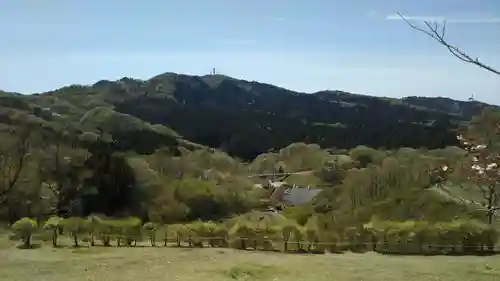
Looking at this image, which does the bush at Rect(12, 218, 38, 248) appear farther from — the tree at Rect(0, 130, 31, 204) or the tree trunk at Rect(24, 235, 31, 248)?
the tree at Rect(0, 130, 31, 204)

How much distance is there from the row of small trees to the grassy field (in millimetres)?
2231

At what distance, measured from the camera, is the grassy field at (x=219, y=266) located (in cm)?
2155

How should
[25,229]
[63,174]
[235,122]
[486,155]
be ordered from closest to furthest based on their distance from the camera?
[486,155] → [25,229] → [63,174] → [235,122]

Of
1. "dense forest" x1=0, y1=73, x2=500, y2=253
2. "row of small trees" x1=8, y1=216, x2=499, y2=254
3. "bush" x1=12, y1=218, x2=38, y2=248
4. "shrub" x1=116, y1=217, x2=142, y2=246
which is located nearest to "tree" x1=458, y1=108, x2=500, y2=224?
"dense forest" x1=0, y1=73, x2=500, y2=253

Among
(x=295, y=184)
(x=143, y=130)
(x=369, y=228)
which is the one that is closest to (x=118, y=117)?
(x=143, y=130)

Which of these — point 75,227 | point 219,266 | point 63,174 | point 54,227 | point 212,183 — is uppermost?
point 63,174

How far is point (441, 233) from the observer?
105 feet

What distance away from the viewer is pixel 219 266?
24188 millimetres

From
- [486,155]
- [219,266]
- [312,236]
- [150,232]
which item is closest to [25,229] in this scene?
[150,232]

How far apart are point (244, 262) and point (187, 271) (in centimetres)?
318

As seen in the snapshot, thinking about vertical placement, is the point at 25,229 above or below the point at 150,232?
above

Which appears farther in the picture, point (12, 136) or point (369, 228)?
point (12, 136)

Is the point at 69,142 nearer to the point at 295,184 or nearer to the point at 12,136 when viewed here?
the point at 12,136

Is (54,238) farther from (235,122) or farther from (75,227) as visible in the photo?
(235,122)
